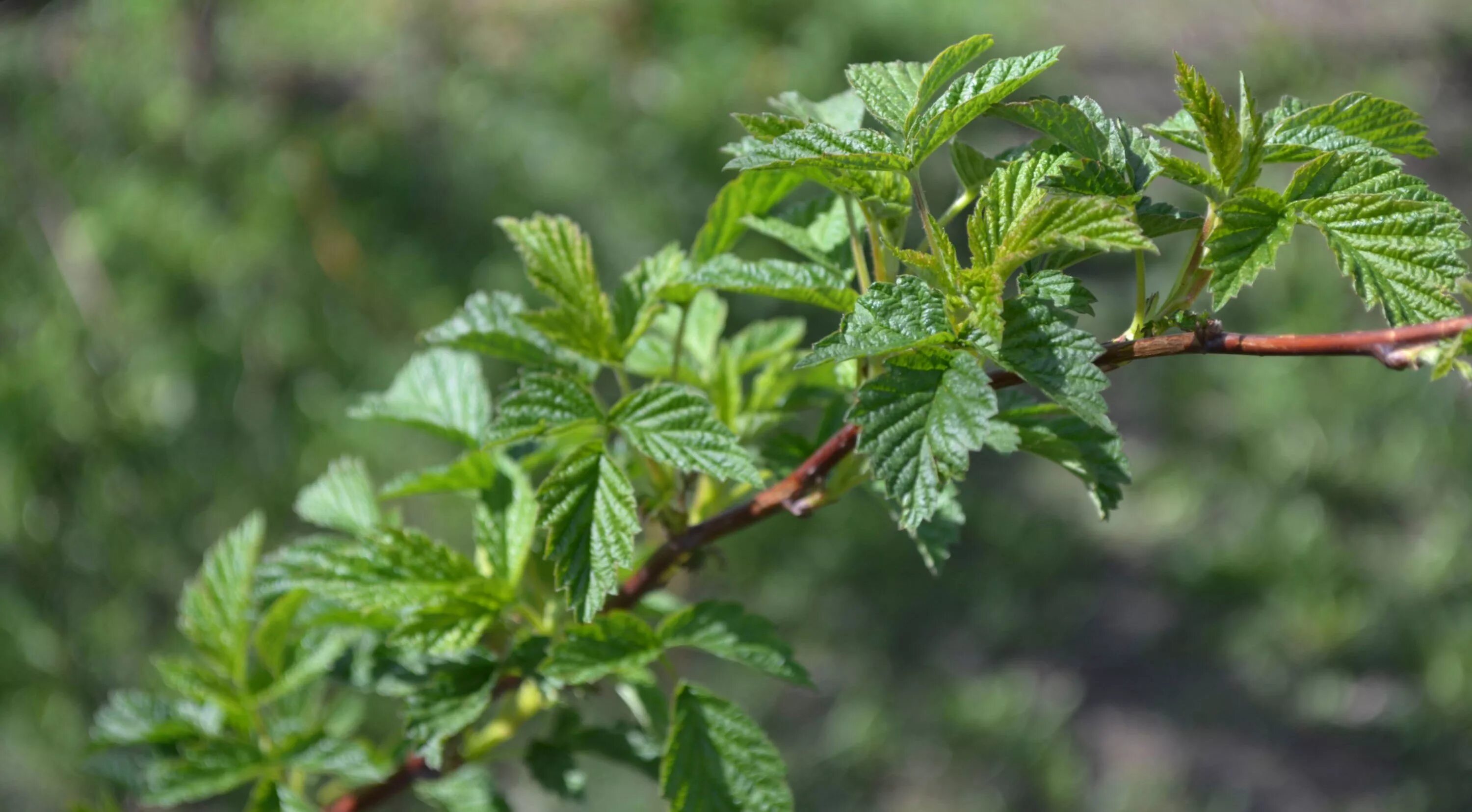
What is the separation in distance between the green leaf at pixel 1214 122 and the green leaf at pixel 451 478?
1.79 feet

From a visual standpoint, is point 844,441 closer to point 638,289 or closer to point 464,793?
point 638,289

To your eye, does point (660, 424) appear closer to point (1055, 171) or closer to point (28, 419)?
point (1055, 171)

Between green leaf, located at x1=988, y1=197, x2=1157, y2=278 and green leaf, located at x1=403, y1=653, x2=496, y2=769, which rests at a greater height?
green leaf, located at x1=988, y1=197, x2=1157, y2=278

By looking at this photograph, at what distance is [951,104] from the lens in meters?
0.61

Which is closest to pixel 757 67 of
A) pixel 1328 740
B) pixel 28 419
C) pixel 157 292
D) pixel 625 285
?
pixel 157 292

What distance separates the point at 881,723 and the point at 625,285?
2.29 m

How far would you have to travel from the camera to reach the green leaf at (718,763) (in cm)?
75

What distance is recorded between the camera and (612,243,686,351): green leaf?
783mm

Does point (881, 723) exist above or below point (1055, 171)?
below

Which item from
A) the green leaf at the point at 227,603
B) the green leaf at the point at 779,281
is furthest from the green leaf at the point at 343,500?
the green leaf at the point at 779,281

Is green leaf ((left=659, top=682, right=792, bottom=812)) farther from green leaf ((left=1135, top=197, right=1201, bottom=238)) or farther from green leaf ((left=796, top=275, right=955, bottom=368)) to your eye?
green leaf ((left=1135, top=197, right=1201, bottom=238))

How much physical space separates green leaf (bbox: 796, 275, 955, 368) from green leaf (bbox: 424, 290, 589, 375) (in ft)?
0.86

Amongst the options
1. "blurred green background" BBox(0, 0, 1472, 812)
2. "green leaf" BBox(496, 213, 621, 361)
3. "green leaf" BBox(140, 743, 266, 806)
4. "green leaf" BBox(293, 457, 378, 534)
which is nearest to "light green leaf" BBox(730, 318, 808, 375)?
"green leaf" BBox(496, 213, 621, 361)

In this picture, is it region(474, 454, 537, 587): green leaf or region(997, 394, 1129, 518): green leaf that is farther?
region(474, 454, 537, 587): green leaf
